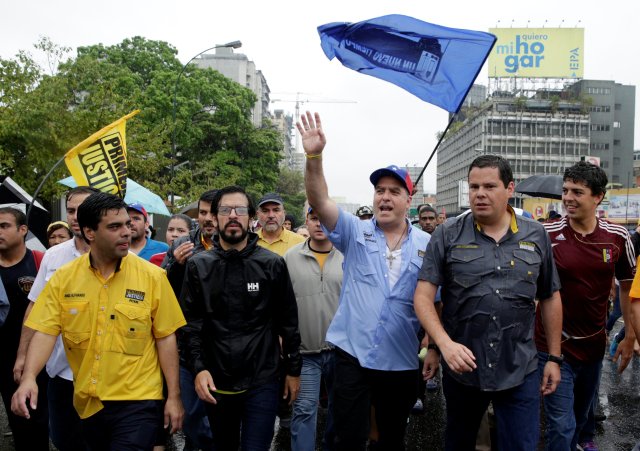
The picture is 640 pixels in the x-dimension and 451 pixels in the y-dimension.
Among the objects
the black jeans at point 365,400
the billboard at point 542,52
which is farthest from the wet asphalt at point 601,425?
the billboard at point 542,52

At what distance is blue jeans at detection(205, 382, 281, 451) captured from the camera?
3.53 meters

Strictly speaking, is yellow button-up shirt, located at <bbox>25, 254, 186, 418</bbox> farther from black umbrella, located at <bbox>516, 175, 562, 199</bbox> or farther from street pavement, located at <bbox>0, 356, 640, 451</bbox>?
black umbrella, located at <bbox>516, 175, 562, 199</bbox>

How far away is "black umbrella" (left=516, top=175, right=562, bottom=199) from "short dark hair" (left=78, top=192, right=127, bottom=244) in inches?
235

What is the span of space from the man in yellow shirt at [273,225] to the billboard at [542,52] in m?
69.5

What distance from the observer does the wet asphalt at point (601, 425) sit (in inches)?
201

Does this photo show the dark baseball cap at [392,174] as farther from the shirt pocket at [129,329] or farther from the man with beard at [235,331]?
the shirt pocket at [129,329]

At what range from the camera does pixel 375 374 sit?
3594mm

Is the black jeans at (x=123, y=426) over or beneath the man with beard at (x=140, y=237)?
beneath

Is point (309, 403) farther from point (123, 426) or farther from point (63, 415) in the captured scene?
point (63, 415)

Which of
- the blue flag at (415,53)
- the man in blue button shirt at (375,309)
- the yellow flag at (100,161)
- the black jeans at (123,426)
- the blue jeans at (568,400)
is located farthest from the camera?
the yellow flag at (100,161)

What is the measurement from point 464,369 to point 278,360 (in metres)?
1.25

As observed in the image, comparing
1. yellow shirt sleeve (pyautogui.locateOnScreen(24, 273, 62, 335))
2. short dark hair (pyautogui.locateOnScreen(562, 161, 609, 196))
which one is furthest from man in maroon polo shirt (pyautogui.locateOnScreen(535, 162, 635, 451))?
yellow shirt sleeve (pyautogui.locateOnScreen(24, 273, 62, 335))

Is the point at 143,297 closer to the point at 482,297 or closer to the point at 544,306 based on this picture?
the point at 482,297

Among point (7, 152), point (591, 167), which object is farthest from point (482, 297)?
point (7, 152)
